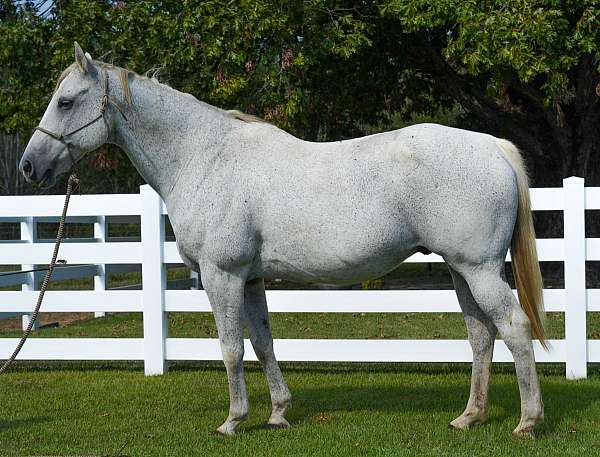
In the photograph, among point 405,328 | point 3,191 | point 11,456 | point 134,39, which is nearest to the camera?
point 11,456

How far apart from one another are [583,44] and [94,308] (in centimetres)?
795

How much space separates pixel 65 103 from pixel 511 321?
3.01 meters

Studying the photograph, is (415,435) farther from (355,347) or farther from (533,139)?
(533,139)

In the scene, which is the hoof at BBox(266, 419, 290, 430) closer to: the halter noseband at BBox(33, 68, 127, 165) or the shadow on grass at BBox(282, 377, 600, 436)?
the shadow on grass at BBox(282, 377, 600, 436)

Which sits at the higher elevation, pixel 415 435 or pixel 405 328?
pixel 415 435

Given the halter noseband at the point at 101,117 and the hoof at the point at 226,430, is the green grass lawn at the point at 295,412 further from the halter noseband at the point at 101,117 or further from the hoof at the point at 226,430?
the halter noseband at the point at 101,117

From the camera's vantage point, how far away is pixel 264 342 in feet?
18.2

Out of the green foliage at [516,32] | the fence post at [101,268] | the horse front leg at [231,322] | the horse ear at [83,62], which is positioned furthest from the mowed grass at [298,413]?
the green foliage at [516,32]

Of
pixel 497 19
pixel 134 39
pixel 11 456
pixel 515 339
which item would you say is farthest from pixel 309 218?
pixel 134 39

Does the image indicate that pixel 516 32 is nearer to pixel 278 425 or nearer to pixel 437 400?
pixel 437 400

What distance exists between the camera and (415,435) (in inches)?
205

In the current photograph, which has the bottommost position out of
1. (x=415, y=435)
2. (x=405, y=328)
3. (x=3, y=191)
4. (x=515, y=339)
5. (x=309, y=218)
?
(x=3, y=191)

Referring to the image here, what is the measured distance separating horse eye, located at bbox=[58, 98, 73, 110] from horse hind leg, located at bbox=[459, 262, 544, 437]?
2591mm

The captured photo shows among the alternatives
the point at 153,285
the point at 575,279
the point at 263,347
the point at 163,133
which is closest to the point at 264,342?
the point at 263,347
